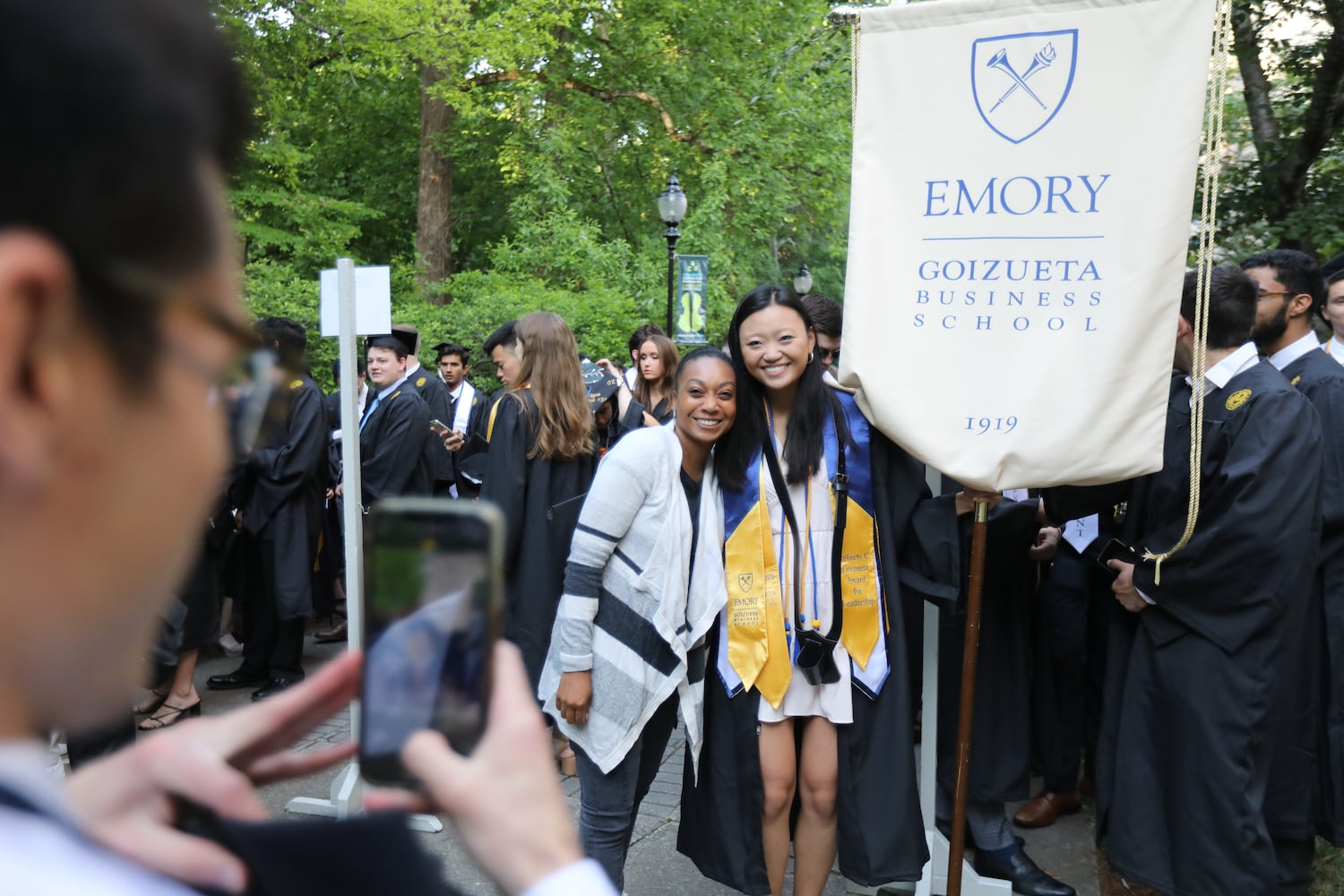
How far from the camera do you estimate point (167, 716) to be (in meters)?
5.79

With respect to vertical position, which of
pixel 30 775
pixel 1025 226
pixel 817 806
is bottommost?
pixel 817 806

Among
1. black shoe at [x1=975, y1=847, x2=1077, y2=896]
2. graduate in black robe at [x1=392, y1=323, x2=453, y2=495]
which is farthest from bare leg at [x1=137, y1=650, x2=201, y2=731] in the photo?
black shoe at [x1=975, y1=847, x2=1077, y2=896]

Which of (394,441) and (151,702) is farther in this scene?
(394,441)

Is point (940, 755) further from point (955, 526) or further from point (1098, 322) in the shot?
point (1098, 322)

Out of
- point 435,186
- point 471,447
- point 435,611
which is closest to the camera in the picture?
point 435,611

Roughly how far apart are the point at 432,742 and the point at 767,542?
2.80 metres

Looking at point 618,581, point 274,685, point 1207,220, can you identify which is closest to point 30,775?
point 618,581

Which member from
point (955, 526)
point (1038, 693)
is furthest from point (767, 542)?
point (1038, 693)

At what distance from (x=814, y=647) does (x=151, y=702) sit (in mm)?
4238

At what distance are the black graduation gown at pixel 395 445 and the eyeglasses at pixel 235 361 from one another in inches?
238

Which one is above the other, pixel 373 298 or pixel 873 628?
pixel 373 298

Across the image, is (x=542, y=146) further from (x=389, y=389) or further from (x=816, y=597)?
(x=816, y=597)

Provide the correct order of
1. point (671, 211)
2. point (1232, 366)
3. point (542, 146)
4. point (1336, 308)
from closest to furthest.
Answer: point (1232, 366) → point (1336, 308) → point (671, 211) → point (542, 146)

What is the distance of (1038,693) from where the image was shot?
4.76m
